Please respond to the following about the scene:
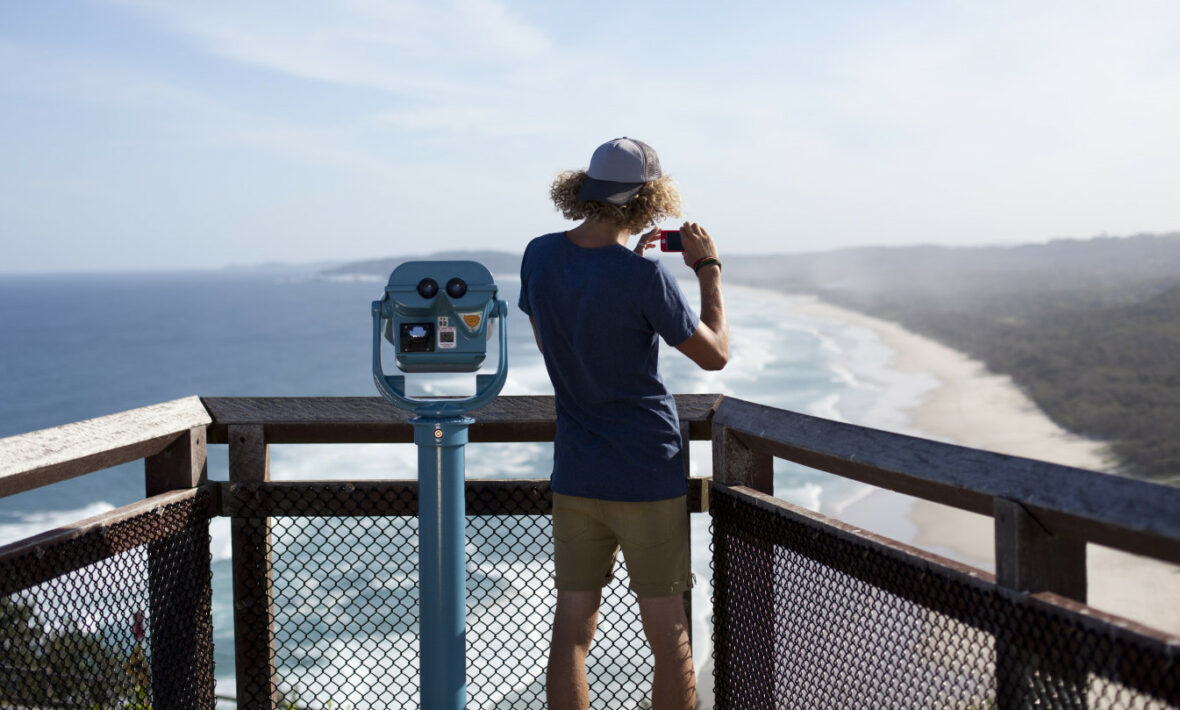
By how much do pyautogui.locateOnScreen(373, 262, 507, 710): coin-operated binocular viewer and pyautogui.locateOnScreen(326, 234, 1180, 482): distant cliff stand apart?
3501cm

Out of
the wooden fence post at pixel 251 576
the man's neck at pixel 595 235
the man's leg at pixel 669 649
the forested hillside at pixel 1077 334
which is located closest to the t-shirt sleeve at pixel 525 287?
the man's neck at pixel 595 235

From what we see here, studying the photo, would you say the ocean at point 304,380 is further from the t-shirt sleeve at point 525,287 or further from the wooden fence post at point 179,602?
the t-shirt sleeve at point 525,287

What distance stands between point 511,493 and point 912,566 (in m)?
1.06

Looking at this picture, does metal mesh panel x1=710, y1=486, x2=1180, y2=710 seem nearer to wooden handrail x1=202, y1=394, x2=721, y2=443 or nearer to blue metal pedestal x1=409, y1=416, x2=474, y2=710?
wooden handrail x1=202, y1=394, x2=721, y2=443

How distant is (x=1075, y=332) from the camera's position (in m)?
74.1

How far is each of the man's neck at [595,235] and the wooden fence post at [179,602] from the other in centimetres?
105

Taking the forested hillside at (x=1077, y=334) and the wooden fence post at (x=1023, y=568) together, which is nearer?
the wooden fence post at (x=1023, y=568)

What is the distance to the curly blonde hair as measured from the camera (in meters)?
2.31

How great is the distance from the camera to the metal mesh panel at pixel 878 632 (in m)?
1.62

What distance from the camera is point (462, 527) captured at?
2.43m

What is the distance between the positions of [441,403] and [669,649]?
0.71 metres

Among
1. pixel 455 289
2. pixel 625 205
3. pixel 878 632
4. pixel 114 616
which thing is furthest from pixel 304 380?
pixel 878 632

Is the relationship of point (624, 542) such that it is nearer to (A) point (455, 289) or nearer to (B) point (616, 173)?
(A) point (455, 289)

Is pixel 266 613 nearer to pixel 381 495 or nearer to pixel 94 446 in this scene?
pixel 381 495
